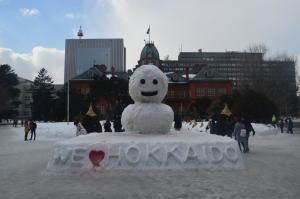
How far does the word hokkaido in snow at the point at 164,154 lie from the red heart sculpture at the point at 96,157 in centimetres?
9

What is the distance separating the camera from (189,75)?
292 feet

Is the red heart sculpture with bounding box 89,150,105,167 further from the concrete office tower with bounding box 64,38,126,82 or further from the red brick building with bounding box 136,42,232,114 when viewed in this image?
the concrete office tower with bounding box 64,38,126,82

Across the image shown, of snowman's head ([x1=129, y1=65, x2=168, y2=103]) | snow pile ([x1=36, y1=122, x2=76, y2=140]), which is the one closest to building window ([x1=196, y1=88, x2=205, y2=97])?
snow pile ([x1=36, y1=122, x2=76, y2=140])

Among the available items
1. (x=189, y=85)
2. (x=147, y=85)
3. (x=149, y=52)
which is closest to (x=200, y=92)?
(x=189, y=85)

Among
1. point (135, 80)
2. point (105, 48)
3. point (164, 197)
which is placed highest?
point (105, 48)

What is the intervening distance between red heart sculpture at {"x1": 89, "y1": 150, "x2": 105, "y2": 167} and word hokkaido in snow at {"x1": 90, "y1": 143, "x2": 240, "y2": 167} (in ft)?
0.30

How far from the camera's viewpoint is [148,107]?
14383 mm

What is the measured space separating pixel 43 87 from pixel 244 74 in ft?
134

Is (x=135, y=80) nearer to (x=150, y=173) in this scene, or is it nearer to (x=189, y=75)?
(x=150, y=173)

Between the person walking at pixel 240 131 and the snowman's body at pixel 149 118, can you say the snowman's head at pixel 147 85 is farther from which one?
the person walking at pixel 240 131

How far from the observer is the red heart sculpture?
11680mm

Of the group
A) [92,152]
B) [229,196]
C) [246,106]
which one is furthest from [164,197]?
[246,106]

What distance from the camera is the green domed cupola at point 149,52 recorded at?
285 ft

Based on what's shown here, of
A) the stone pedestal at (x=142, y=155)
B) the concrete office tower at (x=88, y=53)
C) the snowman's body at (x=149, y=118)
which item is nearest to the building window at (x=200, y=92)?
the concrete office tower at (x=88, y=53)
